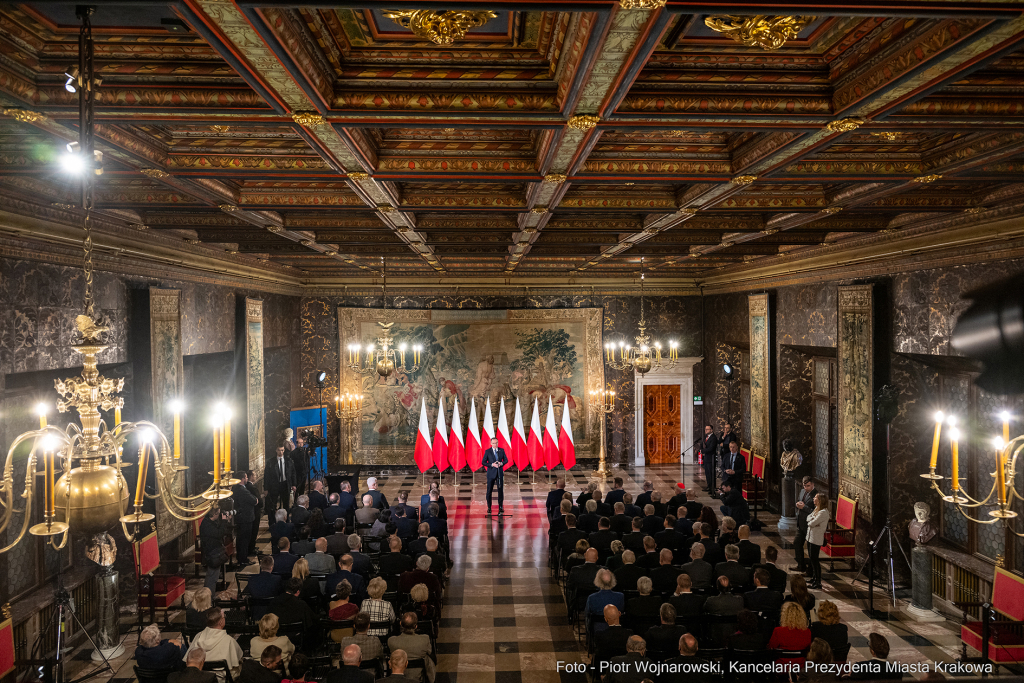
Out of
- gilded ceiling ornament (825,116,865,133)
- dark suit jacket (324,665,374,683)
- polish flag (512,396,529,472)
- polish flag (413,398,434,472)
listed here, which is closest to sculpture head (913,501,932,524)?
gilded ceiling ornament (825,116,865,133)

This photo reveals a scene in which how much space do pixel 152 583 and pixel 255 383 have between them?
4957 millimetres

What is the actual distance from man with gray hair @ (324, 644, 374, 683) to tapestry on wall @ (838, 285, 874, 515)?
7.74 m

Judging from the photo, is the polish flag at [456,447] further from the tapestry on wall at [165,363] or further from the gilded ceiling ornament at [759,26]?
the gilded ceiling ornament at [759,26]

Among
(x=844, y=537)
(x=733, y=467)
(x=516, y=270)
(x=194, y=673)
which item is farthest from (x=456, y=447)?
(x=194, y=673)

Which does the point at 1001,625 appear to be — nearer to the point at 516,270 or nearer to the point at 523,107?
the point at 523,107

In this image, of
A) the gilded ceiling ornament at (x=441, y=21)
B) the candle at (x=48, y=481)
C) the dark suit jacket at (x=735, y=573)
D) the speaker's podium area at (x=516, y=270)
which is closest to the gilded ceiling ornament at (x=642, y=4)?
the speaker's podium area at (x=516, y=270)

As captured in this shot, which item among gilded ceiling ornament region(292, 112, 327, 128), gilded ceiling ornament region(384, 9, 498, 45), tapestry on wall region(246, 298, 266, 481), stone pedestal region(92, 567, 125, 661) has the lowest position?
stone pedestal region(92, 567, 125, 661)

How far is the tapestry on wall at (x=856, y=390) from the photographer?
28.7 feet

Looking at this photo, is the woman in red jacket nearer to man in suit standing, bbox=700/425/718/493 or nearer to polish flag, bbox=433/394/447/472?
man in suit standing, bbox=700/425/718/493

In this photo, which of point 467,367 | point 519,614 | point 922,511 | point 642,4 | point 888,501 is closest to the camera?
point 642,4

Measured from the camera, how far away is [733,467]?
483 inches

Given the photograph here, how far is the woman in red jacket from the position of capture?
17.2 ft

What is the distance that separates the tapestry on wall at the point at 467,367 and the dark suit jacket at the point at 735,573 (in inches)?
334

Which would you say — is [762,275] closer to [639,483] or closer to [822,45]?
[639,483]
